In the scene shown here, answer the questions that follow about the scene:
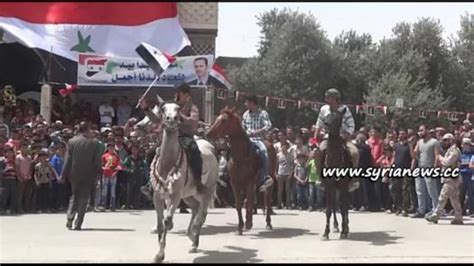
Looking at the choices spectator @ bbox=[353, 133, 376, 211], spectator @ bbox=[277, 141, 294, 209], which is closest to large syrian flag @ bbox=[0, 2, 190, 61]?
spectator @ bbox=[277, 141, 294, 209]

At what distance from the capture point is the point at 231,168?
1193cm

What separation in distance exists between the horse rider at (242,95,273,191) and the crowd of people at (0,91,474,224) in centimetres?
130

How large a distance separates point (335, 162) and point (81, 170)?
192 inches

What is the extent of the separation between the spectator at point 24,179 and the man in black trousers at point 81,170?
105 inches

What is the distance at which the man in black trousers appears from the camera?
41.4ft

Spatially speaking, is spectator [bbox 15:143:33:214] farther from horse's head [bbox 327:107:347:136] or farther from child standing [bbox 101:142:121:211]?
horse's head [bbox 327:107:347:136]

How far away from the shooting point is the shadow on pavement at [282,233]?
11742mm

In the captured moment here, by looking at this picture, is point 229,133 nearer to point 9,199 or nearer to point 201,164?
point 201,164

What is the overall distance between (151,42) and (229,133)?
11.3 m

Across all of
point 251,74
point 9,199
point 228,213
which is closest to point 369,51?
point 251,74

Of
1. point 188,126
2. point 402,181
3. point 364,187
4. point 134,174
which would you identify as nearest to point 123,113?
point 134,174

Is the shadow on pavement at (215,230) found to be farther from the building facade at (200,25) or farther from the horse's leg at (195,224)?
the building facade at (200,25)

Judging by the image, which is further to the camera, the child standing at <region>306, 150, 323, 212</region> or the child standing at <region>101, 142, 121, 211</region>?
the child standing at <region>306, 150, 323, 212</region>

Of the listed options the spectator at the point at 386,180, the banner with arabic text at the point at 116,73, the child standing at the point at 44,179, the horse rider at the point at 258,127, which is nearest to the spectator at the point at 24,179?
the child standing at the point at 44,179
